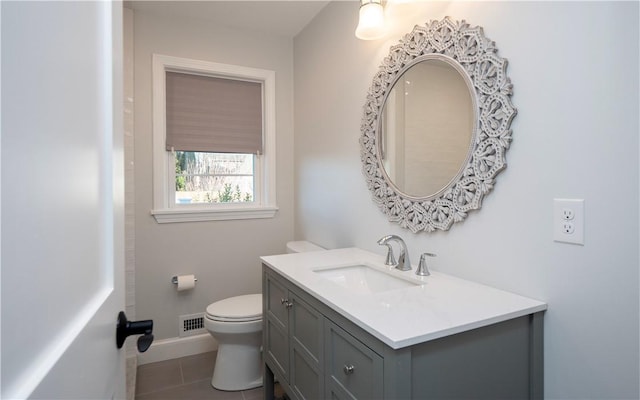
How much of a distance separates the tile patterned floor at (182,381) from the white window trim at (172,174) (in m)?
1.04

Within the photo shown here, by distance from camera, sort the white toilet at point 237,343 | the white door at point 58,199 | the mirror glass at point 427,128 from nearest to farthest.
Result: the white door at point 58,199 → the mirror glass at point 427,128 → the white toilet at point 237,343

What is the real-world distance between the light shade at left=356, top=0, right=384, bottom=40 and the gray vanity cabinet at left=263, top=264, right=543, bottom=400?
125cm

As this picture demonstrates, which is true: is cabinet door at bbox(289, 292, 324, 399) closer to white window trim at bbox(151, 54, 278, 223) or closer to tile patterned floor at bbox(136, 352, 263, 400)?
tile patterned floor at bbox(136, 352, 263, 400)

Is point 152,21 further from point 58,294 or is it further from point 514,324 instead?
point 514,324

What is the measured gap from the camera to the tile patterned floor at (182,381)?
2.10 m

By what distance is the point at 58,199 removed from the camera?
0.39 meters

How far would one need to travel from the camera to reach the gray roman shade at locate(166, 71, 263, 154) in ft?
8.54

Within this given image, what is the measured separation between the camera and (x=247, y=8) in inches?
96.3

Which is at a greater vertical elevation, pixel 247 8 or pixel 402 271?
pixel 247 8

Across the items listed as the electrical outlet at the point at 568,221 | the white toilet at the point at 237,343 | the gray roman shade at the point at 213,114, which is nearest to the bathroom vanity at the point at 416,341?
the electrical outlet at the point at 568,221

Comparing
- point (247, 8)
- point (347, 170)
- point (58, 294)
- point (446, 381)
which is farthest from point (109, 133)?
point (247, 8)

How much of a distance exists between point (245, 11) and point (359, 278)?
2051 mm

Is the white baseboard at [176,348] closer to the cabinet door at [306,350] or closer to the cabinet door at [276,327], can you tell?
the cabinet door at [276,327]

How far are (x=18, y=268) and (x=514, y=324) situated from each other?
1208 mm
